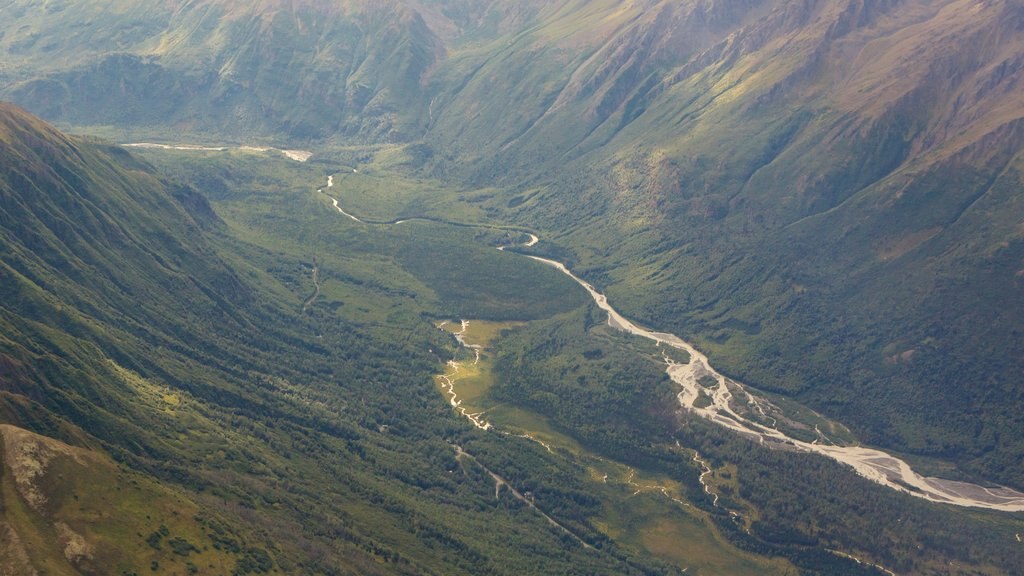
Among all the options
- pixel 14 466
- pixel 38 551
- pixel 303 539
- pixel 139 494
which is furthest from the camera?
pixel 303 539

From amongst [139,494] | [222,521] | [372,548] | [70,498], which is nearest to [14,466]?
[70,498]

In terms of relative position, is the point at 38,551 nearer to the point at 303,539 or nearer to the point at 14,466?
the point at 14,466

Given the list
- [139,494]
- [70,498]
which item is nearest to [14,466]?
[70,498]

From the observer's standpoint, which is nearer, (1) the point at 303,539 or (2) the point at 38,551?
(2) the point at 38,551

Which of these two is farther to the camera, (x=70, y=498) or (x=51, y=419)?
(x=51, y=419)

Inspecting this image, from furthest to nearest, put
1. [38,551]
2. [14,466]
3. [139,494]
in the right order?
[139,494] → [14,466] → [38,551]

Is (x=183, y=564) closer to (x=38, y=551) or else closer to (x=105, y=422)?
(x=38, y=551)

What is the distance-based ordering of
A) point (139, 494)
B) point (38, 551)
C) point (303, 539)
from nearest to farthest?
point (38, 551)
point (139, 494)
point (303, 539)

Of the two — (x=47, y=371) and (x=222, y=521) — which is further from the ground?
(x=47, y=371)

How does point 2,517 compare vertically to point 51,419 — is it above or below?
below
